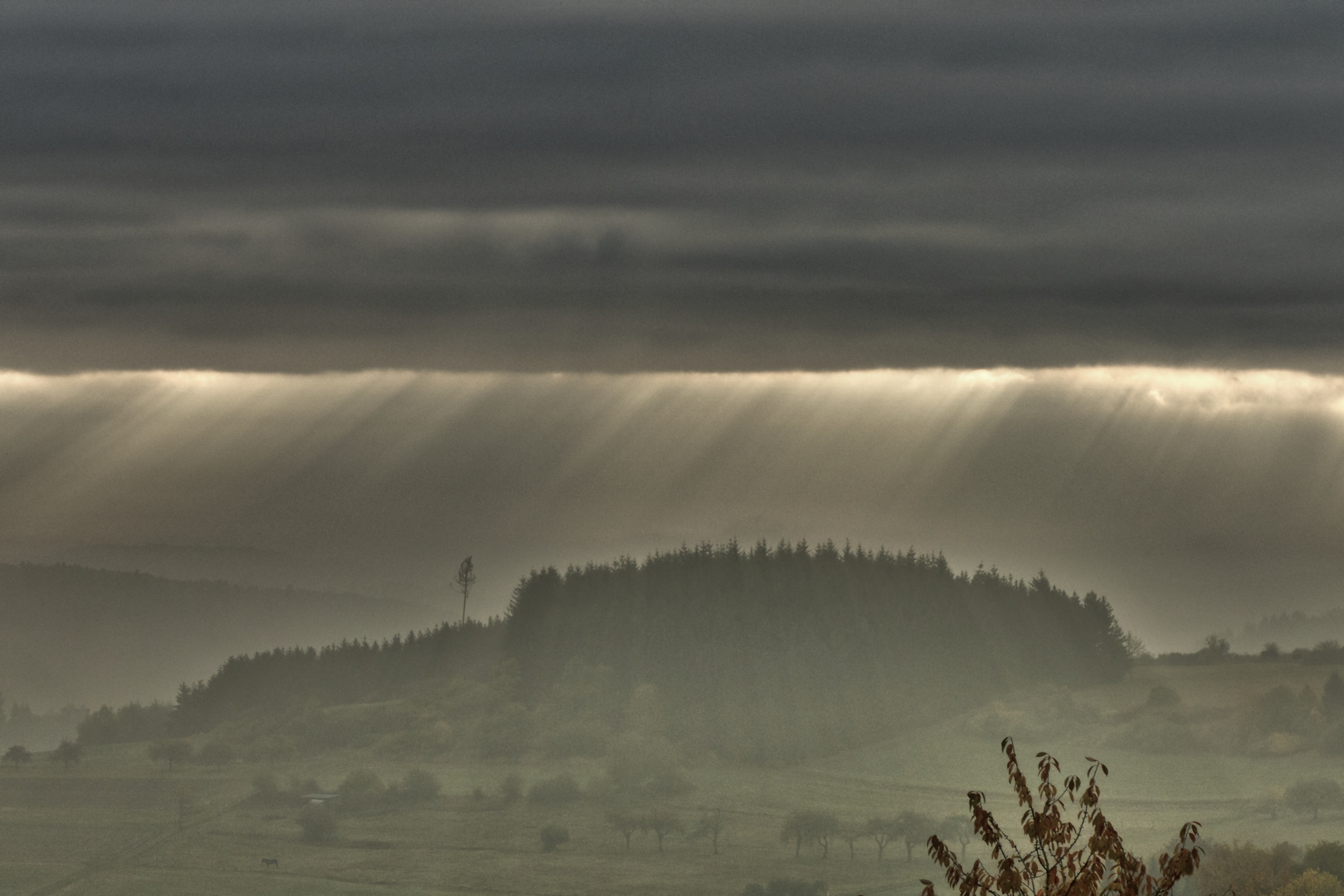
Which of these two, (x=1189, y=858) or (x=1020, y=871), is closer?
(x=1189, y=858)

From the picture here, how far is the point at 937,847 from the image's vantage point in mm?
41594

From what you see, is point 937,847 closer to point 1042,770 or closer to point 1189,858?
point 1042,770

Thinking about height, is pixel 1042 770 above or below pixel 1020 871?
above

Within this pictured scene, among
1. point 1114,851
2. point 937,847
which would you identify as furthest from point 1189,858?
point 937,847

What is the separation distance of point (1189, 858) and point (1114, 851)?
2145 millimetres

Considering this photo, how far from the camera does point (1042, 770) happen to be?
41156 millimetres

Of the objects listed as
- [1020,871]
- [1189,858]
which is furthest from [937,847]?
[1189,858]

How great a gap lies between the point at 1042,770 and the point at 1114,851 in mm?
2854

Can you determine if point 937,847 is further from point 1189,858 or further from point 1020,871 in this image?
point 1189,858

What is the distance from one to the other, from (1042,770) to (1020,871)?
10.5ft

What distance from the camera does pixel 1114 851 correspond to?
41281mm

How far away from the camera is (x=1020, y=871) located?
4238cm

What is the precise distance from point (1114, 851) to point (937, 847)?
4.56 metres
